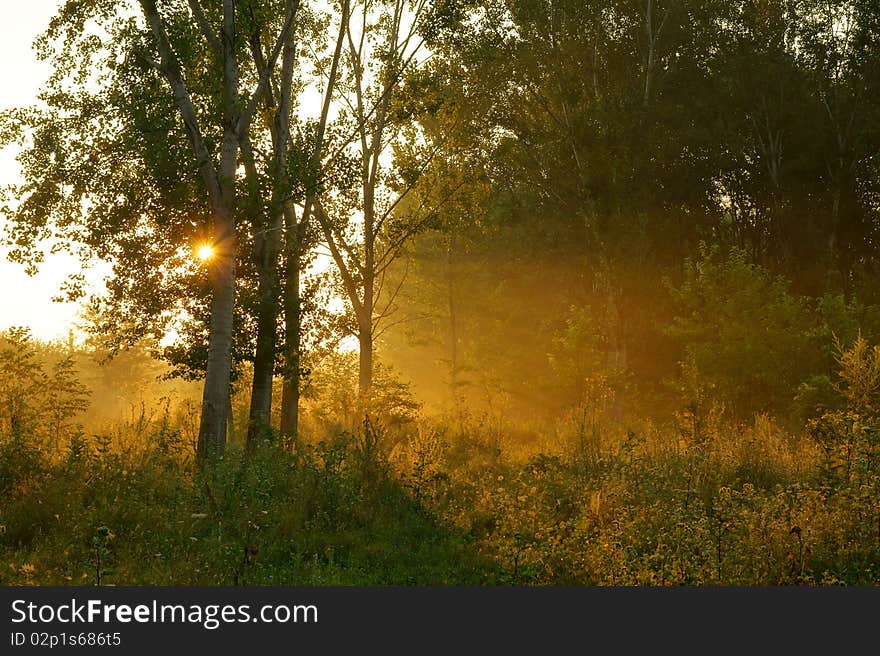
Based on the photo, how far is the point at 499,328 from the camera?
136ft

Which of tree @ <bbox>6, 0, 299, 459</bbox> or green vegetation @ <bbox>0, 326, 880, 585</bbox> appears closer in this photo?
green vegetation @ <bbox>0, 326, 880, 585</bbox>

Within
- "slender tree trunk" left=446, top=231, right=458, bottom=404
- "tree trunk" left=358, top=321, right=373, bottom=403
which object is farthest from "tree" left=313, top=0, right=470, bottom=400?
"slender tree trunk" left=446, top=231, right=458, bottom=404

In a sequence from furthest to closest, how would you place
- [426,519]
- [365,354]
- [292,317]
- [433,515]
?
[365,354] → [292,317] → [433,515] → [426,519]

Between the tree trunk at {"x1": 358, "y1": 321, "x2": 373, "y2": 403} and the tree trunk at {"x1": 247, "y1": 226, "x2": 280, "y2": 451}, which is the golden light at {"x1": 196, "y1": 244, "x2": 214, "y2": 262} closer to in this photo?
the tree trunk at {"x1": 247, "y1": 226, "x2": 280, "y2": 451}

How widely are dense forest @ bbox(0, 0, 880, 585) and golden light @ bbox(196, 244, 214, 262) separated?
11.4 inches

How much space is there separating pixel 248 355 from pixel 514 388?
22675 mm

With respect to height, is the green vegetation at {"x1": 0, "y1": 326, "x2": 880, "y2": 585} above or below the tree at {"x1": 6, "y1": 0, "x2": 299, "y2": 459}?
below

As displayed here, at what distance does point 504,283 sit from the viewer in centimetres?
4038

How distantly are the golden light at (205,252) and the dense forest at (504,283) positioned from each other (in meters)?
0.29

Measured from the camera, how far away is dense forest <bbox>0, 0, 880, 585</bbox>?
356 inches

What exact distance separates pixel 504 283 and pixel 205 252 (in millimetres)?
25994

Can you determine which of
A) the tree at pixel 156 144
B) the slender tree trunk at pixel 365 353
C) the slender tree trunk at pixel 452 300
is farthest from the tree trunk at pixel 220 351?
→ the slender tree trunk at pixel 452 300

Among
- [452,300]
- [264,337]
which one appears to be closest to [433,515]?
[264,337]

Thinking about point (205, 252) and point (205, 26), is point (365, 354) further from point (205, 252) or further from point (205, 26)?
point (205, 26)
